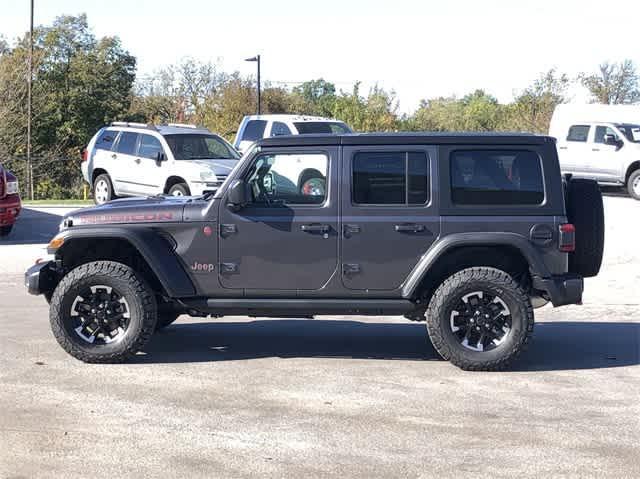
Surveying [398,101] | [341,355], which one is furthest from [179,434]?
[398,101]

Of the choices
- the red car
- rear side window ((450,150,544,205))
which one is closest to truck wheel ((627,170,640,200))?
the red car

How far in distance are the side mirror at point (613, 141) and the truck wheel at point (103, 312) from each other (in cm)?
1887

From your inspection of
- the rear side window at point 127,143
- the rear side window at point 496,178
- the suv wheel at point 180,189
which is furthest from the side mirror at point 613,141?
the rear side window at point 496,178

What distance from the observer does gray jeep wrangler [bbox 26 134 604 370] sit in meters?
8.20

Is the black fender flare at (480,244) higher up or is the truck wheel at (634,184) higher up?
the truck wheel at (634,184)

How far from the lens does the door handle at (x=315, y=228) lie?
8320mm

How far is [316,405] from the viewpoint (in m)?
7.17

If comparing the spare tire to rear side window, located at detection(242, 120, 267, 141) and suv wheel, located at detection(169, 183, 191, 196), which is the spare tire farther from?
rear side window, located at detection(242, 120, 267, 141)

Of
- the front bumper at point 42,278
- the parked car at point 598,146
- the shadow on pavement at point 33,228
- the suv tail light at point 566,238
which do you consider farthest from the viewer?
the parked car at point 598,146

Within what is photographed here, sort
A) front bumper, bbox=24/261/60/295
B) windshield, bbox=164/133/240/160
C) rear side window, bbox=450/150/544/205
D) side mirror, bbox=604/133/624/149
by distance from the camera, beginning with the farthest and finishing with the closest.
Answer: side mirror, bbox=604/133/624/149, windshield, bbox=164/133/240/160, front bumper, bbox=24/261/60/295, rear side window, bbox=450/150/544/205

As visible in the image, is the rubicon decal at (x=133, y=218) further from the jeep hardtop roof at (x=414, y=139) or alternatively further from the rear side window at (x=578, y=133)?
the rear side window at (x=578, y=133)

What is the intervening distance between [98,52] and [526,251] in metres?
57.3

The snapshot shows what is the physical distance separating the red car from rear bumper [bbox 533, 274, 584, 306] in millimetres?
10886

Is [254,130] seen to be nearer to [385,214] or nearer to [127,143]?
[127,143]
